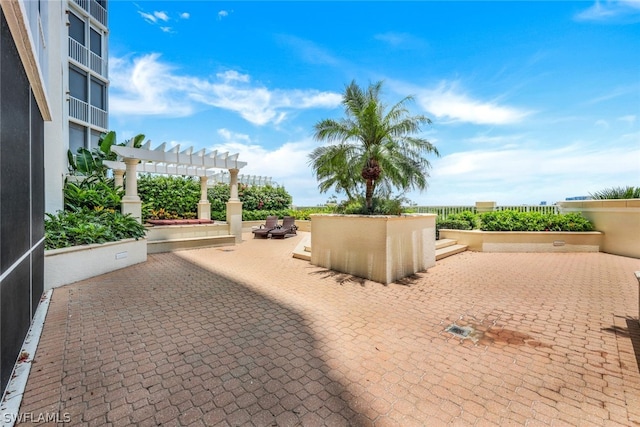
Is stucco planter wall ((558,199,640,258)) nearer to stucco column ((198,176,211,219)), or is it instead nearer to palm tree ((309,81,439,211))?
palm tree ((309,81,439,211))

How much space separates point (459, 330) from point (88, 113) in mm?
20501

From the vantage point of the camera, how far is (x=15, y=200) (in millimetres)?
3012

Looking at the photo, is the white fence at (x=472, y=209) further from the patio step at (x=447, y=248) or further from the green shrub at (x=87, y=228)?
the green shrub at (x=87, y=228)

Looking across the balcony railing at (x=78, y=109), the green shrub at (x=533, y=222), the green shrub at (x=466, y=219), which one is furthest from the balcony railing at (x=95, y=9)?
the green shrub at (x=533, y=222)

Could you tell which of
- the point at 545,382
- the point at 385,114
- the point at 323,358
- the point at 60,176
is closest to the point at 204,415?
A: the point at 323,358

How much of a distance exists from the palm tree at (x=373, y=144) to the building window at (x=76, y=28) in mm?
17130

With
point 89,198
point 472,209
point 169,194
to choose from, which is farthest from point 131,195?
point 472,209

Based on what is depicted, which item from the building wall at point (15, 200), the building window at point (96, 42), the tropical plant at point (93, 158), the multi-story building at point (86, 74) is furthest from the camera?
the building window at point (96, 42)

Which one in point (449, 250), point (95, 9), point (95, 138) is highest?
point (95, 9)

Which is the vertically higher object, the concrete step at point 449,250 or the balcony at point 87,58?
the balcony at point 87,58

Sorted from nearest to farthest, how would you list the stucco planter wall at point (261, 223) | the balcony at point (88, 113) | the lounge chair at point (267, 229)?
the balcony at point (88, 113)
the lounge chair at point (267, 229)
the stucco planter wall at point (261, 223)

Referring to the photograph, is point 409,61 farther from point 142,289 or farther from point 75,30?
point 75,30

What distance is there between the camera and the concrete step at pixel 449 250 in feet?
32.0

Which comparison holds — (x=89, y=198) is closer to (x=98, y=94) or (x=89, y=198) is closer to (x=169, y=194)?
(x=169, y=194)
